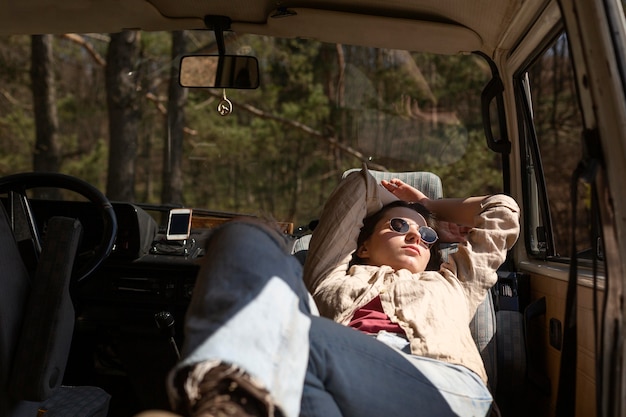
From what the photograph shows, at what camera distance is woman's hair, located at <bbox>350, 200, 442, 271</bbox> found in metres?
3.27

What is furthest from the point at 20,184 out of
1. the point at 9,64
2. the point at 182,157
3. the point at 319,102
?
the point at 9,64

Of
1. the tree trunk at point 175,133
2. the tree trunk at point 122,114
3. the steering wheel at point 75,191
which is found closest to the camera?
the steering wheel at point 75,191

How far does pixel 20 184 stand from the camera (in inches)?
122

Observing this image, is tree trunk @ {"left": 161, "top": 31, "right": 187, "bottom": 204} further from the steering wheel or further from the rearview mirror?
the steering wheel

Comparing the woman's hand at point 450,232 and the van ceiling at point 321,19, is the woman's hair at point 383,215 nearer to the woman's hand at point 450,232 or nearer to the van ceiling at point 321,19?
the woman's hand at point 450,232

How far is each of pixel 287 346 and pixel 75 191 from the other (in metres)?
1.54

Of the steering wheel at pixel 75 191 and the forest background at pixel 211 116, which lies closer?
the steering wheel at pixel 75 191

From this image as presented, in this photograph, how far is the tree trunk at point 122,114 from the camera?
1196 centimetres

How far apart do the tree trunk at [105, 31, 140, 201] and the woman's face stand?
9.29 meters

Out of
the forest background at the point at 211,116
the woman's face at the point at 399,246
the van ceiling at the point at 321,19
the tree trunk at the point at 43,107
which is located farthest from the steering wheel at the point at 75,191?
the tree trunk at the point at 43,107

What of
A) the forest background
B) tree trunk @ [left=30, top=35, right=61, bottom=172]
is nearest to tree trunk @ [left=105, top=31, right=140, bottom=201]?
the forest background

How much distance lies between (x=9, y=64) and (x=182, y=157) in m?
4.50

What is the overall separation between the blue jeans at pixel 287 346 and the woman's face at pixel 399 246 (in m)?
0.76

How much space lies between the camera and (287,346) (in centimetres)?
183
